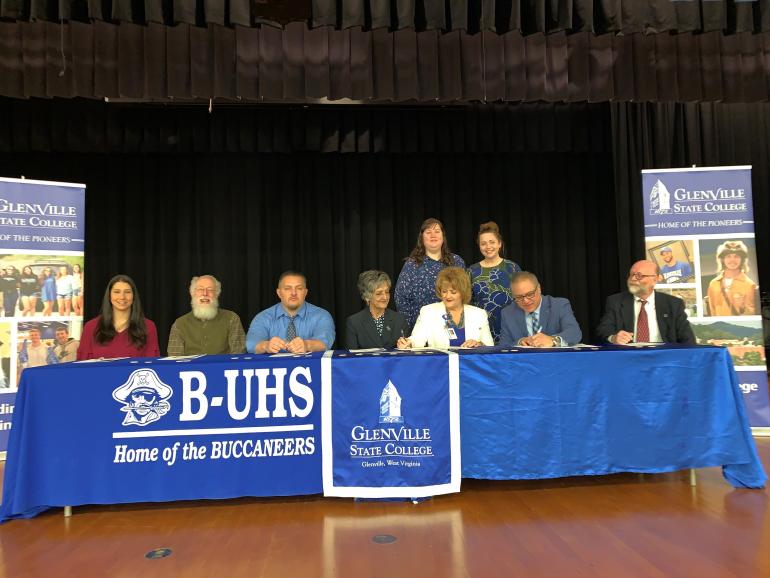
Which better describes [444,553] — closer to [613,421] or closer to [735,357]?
[613,421]

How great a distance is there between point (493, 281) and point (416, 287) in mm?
502

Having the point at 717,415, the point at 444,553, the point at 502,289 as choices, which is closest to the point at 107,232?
the point at 502,289

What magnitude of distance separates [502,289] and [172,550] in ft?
7.82

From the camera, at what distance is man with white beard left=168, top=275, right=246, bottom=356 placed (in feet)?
12.1

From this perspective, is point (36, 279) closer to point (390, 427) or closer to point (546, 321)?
point (390, 427)

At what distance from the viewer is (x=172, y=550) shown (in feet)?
7.16

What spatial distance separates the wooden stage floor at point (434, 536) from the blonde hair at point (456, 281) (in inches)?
40.4

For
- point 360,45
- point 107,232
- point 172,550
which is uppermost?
point 360,45

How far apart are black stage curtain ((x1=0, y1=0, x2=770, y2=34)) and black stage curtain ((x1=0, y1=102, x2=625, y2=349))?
63.6 inches

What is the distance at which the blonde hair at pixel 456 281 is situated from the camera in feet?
10.3

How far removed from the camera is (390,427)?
261 centimetres

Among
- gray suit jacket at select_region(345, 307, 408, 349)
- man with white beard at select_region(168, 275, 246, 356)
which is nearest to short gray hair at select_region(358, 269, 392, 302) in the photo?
gray suit jacket at select_region(345, 307, 408, 349)

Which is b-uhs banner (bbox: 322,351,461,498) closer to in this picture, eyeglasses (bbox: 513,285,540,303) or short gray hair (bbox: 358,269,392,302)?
eyeglasses (bbox: 513,285,540,303)

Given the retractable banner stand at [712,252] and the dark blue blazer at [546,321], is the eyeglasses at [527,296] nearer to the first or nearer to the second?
the dark blue blazer at [546,321]
